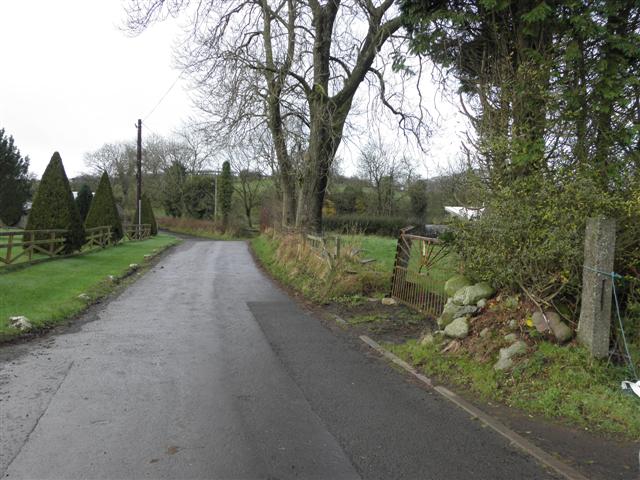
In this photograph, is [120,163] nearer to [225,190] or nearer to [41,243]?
[225,190]

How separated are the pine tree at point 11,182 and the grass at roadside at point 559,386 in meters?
49.8

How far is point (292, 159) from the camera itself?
937 inches

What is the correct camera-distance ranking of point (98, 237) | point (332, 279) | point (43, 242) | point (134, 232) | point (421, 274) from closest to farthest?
point (421, 274) → point (332, 279) → point (43, 242) → point (98, 237) → point (134, 232)

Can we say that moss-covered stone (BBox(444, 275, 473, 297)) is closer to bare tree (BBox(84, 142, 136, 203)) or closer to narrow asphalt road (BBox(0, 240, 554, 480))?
narrow asphalt road (BBox(0, 240, 554, 480))

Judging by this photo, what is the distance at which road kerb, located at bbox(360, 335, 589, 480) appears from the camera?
400 cm

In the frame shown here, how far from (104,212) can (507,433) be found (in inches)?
1122

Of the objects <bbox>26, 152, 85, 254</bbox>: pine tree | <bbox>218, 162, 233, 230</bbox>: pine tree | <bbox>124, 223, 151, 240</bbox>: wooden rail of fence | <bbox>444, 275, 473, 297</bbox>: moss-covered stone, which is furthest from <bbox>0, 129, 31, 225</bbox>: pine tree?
<bbox>444, 275, 473, 297</bbox>: moss-covered stone

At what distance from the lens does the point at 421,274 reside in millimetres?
9953

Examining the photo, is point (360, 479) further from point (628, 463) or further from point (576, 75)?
point (576, 75)

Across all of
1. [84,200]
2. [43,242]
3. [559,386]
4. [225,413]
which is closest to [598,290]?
[559,386]

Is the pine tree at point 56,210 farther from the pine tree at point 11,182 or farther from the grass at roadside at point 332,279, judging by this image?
the pine tree at point 11,182

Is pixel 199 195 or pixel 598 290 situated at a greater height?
pixel 199 195

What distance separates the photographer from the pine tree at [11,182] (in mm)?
46531

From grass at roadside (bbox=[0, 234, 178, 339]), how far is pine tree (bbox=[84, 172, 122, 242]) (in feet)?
31.4
